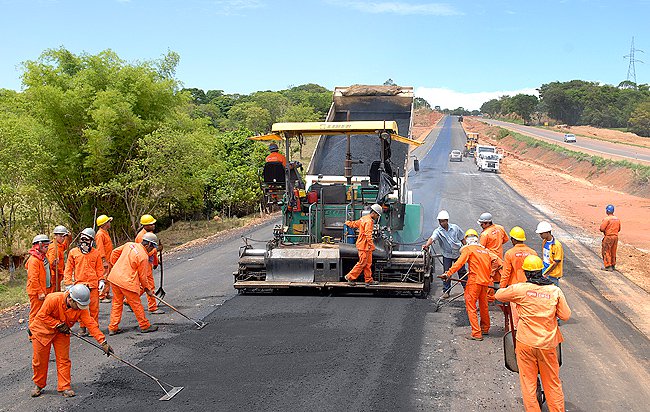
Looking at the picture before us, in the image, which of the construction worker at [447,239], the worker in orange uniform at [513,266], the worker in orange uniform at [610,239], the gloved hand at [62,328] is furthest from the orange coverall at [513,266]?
the worker in orange uniform at [610,239]

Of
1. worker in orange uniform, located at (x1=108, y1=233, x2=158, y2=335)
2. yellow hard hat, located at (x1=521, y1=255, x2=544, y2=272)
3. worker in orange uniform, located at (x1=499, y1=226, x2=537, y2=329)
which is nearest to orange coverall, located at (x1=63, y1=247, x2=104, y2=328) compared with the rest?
worker in orange uniform, located at (x1=108, y1=233, x2=158, y2=335)

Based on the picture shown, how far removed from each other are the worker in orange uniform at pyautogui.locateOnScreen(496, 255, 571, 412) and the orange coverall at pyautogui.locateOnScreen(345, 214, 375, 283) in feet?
12.9

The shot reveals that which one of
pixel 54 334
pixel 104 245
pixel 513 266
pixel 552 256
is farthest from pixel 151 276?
pixel 552 256

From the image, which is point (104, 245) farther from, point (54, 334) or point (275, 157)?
point (54, 334)

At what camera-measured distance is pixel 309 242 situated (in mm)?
9969

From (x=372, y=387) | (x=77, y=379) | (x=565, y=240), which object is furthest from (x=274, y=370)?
(x=565, y=240)

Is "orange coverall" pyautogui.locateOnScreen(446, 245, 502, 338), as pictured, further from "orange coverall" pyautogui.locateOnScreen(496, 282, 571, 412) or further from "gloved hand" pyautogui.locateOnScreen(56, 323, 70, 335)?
"gloved hand" pyautogui.locateOnScreen(56, 323, 70, 335)

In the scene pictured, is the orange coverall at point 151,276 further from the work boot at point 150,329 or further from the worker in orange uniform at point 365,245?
the worker in orange uniform at point 365,245

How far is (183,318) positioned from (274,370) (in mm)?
2663

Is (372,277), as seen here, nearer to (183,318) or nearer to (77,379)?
(183,318)

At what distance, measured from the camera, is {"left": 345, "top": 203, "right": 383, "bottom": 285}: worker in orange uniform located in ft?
29.7

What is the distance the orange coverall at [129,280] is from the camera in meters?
7.86

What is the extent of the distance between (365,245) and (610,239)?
21.1 ft

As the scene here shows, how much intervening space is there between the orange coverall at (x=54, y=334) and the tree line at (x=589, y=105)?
7419 centimetres
